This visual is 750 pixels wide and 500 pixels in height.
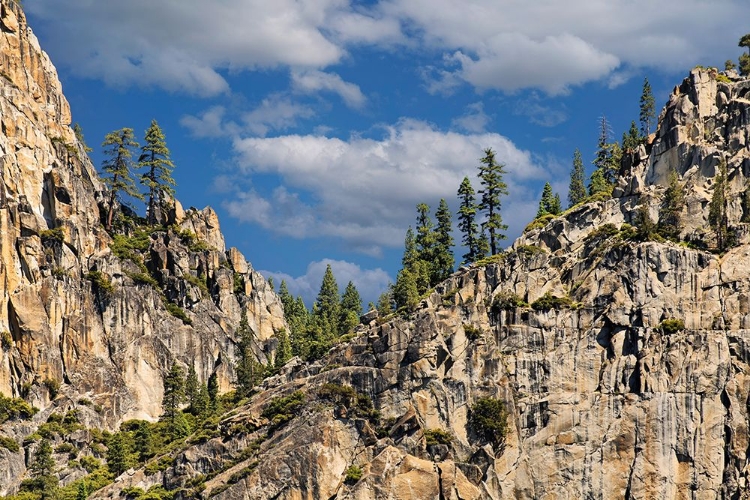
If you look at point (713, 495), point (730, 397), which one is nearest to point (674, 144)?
point (730, 397)

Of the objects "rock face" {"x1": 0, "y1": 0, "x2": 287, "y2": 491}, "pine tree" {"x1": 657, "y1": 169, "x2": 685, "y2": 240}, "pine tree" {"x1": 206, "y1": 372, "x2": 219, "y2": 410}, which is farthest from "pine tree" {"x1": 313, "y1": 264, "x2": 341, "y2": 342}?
"pine tree" {"x1": 657, "y1": 169, "x2": 685, "y2": 240}

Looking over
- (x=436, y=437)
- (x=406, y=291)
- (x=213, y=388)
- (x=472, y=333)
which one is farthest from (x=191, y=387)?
(x=472, y=333)

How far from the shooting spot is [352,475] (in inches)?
3907

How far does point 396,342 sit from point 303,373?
1056 centimetres

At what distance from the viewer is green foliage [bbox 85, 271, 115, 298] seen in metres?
126

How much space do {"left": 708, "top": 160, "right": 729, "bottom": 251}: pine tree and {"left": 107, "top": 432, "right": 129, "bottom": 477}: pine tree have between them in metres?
64.9

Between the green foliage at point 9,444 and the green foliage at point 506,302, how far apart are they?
5075cm

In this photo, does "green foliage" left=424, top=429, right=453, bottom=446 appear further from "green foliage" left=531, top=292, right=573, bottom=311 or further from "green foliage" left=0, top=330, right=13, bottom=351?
"green foliage" left=0, top=330, right=13, bottom=351

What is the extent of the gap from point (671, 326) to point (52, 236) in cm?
6922

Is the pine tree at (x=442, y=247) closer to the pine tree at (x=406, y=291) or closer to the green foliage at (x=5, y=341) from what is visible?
the pine tree at (x=406, y=291)

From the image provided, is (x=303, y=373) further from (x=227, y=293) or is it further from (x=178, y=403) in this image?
(x=227, y=293)

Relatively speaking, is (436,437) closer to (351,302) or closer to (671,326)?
(671,326)

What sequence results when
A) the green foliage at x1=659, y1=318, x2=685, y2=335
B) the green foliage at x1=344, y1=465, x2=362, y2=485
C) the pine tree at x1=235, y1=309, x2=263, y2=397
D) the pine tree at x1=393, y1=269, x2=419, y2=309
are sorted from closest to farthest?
1. the green foliage at x1=344, y1=465, x2=362, y2=485
2. the green foliage at x1=659, y1=318, x2=685, y2=335
3. the pine tree at x1=393, y1=269, x2=419, y2=309
4. the pine tree at x1=235, y1=309, x2=263, y2=397

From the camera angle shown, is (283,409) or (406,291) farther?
(406,291)
